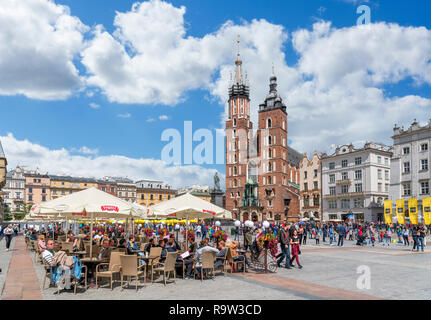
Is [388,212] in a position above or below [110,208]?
below

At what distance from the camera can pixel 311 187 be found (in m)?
66.0

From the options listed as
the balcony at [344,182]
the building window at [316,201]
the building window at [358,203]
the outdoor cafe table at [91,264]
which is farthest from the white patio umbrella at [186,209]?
the building window at [316,201]

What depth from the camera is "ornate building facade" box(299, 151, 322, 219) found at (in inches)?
2534

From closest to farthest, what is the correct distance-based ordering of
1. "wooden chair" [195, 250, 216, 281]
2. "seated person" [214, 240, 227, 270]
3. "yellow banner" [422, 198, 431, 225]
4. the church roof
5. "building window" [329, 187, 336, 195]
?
"wooden chair" [195, 250, 216, 281], "seated person" [214, 240, 227, 270], "yellow banner" [422, 198, 431, 225], "building window" [329, 187, 336, 195], the church roof

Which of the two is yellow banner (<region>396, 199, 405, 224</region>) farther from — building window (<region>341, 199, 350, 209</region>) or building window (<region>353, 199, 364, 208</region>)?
building window (<region>341, 199, 350, 209</region>)

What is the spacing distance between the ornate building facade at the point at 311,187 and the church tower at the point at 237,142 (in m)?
16.7

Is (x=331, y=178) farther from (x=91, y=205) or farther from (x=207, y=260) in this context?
(x=91, y=205)

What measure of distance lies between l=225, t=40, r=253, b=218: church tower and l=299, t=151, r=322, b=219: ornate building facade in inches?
656

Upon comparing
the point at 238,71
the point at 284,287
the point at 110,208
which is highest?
the point at 238,71

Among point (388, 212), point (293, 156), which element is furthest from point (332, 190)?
point (293, 156)

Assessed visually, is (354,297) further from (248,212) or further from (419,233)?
(248,212)

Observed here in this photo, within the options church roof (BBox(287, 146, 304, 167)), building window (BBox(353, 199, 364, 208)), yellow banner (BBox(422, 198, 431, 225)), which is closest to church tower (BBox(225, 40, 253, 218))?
church roof (BBox(287, 146, 304, 167))

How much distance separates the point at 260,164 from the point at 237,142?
8592mm

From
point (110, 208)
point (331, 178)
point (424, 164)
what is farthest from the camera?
point (331, 178)
